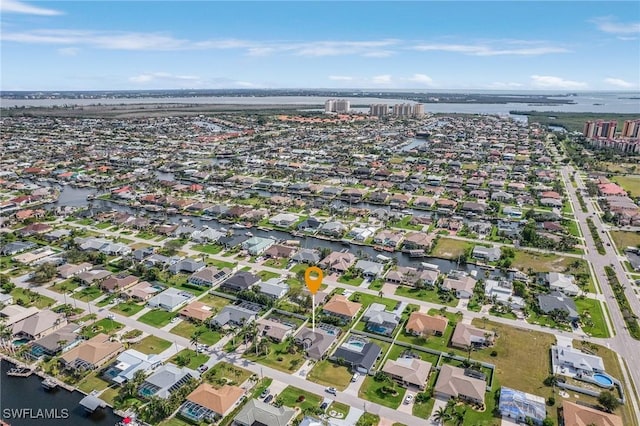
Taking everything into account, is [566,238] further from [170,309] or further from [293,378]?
[170,309]

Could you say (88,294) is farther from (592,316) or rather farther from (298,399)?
(592,316)

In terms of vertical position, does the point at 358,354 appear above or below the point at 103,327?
above

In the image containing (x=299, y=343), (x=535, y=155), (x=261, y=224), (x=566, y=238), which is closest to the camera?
(x=299, y=343)

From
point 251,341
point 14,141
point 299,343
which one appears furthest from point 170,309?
point 14,141

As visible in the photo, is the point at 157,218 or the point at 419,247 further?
the point at 157,218

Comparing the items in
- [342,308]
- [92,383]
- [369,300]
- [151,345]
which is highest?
[342,308]

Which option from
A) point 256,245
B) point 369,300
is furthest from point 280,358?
point 256,245
